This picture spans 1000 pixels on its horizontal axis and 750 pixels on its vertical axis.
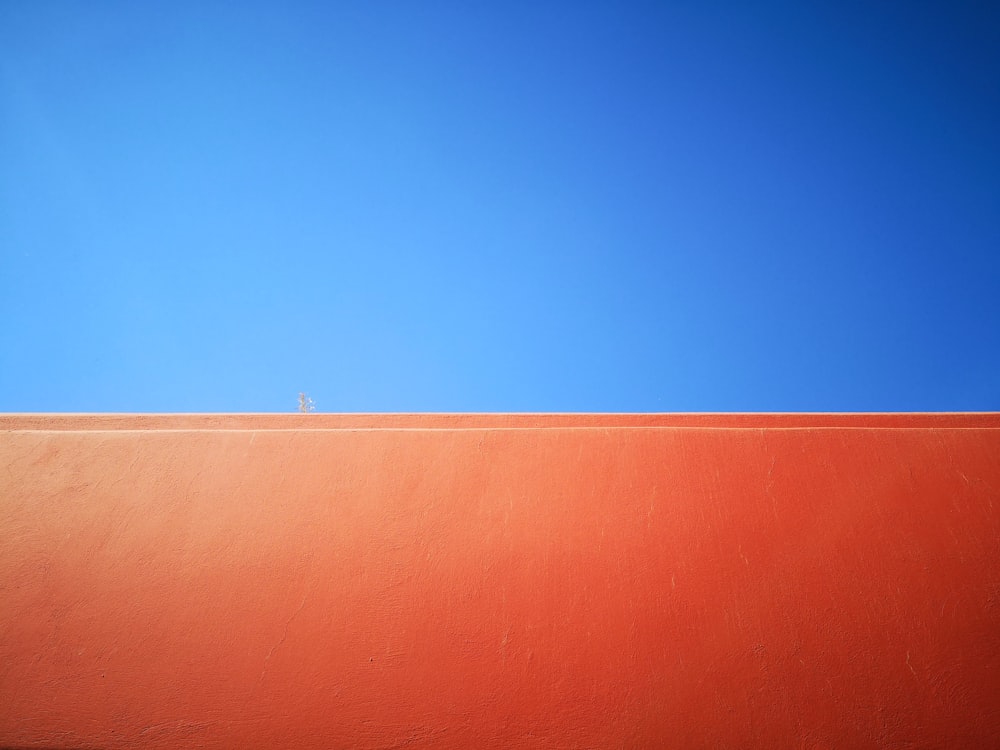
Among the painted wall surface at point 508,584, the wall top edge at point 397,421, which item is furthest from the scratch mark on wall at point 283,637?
→ the wall top edge at point 397,421

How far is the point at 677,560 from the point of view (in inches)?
97.4

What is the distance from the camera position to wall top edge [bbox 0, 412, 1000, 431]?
2.99m

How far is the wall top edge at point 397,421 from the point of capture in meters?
2.99

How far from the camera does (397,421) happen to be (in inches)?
123

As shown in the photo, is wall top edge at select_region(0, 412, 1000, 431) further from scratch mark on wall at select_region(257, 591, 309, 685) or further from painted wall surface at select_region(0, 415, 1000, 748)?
scratch mark on wall at select_region(257, 591, 309, 685)

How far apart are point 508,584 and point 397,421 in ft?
4.13

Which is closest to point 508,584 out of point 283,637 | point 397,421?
point 283,637

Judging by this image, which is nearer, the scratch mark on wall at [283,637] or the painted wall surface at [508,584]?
the painted wall surface at [508,584]

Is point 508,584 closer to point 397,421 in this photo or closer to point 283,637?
point 283,637

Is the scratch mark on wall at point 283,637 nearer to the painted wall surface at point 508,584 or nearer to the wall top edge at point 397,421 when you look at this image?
the painted wall surface at point 508,584

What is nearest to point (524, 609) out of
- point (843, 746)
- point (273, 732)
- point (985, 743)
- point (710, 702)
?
point (710, 702)

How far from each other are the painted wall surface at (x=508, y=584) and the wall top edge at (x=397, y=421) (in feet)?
0.11

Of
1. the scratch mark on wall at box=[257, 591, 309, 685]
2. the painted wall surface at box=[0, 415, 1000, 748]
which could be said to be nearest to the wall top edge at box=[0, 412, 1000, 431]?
the painted wall surface at box=[0, 415, 1000, 748]

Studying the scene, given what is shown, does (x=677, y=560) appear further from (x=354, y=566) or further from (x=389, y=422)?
(x=389, y=422)
